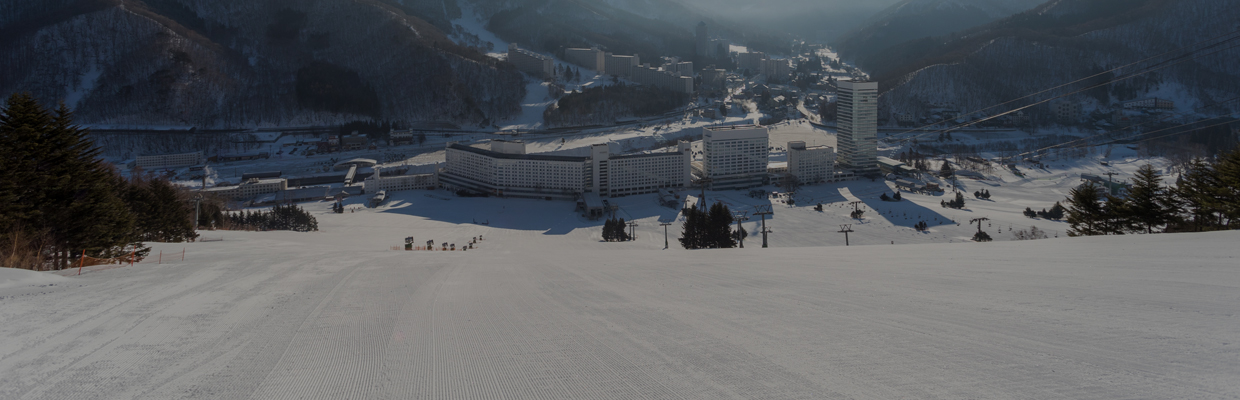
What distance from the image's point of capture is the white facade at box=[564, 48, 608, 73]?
55.8 metres

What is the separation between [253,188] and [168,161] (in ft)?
35.0

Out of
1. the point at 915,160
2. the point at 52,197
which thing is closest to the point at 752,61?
the point at 915,160

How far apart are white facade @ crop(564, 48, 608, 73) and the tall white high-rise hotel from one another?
28315 millimetres

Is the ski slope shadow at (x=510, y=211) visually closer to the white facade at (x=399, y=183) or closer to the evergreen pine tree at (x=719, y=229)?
the white facade at (x=399, y=183)

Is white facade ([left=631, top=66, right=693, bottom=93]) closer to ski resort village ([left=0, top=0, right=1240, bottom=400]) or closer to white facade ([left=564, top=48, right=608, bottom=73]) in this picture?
ski resort village ([left=0, top=0, right=1240, bottom=400])

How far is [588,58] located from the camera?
2235 inches

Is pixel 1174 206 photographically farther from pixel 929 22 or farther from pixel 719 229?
pixel 929 22

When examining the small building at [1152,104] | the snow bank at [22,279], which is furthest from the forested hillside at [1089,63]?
the snow bank at [22,279]

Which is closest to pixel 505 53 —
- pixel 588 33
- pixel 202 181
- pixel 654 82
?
pixel 588 33

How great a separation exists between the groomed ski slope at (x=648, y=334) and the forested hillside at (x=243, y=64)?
1780 inches

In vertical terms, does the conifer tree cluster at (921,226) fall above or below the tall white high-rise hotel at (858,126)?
below

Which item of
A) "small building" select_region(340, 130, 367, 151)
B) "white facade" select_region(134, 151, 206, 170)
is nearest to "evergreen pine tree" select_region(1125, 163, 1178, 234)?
"small building" select_region(340, 130, 367, 151)

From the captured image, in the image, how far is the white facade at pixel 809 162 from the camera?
91.4 ft

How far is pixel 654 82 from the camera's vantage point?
53500 millimetres
